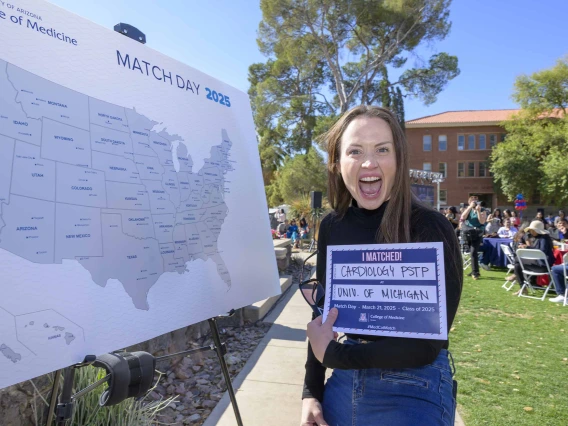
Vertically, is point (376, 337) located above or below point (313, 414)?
above

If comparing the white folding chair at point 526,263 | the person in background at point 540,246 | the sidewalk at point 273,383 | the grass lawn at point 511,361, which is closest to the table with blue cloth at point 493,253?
the person in background at point 540,246

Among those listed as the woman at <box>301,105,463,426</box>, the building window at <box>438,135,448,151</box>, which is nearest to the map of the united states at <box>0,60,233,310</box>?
the woman at <box>301,105,463,426</box>

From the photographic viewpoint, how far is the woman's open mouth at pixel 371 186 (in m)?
1.44

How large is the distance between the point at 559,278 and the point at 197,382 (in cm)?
651

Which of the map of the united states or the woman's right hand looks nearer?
the map of the united states

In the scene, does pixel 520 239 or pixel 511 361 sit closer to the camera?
pixel 511 361

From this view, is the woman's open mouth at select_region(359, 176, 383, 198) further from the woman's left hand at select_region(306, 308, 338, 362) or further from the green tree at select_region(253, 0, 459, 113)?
the green tree at select_region(253, 0, 459, 113)

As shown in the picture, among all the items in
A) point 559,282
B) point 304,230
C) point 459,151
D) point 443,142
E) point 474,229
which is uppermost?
point 443,142

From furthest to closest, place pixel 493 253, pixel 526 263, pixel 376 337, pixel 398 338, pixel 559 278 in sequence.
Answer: pixel 493 253, pixel 526 263, pixel 559 278, pixel 376 337, pixel 398 338

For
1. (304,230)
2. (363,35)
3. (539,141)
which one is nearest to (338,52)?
(363,35)

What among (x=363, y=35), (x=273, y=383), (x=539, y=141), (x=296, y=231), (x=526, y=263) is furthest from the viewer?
(x=539, y=141)

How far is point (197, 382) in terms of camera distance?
333cm

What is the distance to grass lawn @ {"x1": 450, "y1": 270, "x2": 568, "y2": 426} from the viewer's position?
3.03 meters

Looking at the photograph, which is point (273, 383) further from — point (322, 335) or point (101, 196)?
point (101, 196)
